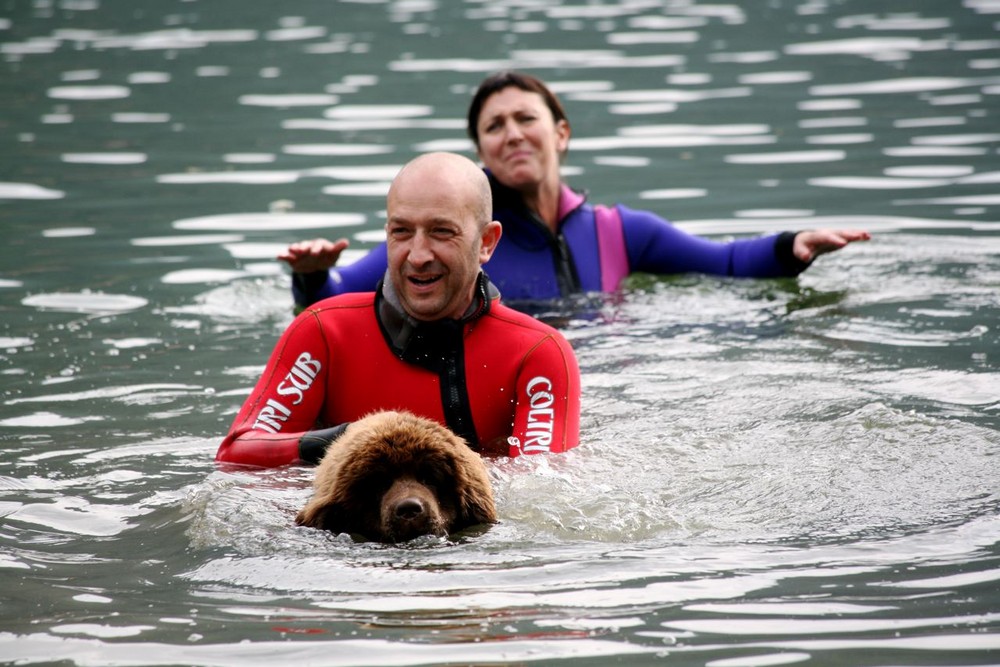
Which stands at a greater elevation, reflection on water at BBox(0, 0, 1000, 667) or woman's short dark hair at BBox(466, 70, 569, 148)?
woman's short dark hair at BBox(466, 70, 569, 148)

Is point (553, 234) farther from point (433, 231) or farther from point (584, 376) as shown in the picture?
point (433, 231)

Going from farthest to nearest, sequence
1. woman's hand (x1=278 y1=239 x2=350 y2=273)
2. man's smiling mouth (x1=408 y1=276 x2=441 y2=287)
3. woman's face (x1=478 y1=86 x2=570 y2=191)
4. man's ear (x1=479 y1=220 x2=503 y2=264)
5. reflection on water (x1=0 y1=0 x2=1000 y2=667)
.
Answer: woman's face (x1=478 y1=86 x2=570 y2=191), woman's hand (x1=278 y1=239 x2=350 y2=273), man's ear (x1=479 y1=220 x2=503 y2=264), man's smiling mouth (x1=408 y1=276 x2=441 y2=287), reflection on water (x1=0 y1=0 x2=1000 y2=667)

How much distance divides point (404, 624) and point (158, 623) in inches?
29.1

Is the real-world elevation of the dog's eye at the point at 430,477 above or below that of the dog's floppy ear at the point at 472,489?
above

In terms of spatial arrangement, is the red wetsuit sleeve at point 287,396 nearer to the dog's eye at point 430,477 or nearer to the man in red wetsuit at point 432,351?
the man in red wetsuit at point 432,351

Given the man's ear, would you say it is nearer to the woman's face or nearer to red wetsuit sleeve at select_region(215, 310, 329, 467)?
red wetsuit sleeve at select_region(215, 310, 329, 467)

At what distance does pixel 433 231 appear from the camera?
17.4 feet

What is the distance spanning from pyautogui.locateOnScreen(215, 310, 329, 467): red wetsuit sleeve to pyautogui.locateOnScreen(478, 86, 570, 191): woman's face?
297 cm

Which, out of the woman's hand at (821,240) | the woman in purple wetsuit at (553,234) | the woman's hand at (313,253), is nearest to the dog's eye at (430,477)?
the woman's hand at (313,253)

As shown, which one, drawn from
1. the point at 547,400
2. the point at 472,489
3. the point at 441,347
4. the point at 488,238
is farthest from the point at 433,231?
the point at 472,489

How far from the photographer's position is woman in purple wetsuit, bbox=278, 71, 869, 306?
27.0 ft

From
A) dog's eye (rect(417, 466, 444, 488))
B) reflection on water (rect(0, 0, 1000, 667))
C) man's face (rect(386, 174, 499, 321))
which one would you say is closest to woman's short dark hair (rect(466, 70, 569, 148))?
reflection on water (rect(0, 0, 1000, 667))

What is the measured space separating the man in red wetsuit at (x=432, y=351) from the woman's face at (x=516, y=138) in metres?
2.75

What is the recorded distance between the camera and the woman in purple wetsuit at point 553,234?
8.22 m
